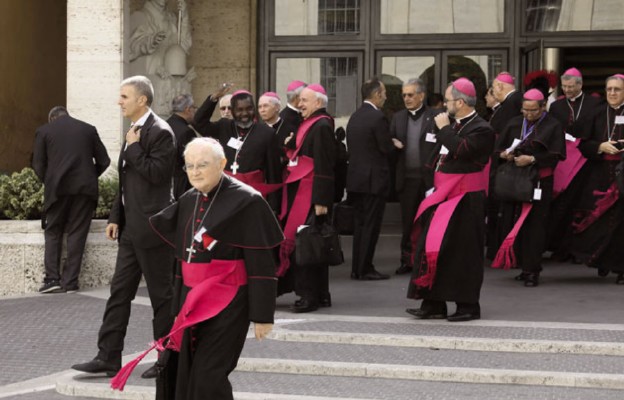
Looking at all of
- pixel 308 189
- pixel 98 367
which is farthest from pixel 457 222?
pixel 98 367

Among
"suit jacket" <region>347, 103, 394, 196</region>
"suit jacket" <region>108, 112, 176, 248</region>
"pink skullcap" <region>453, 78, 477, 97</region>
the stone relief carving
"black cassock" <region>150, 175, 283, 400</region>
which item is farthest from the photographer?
the stone relief carving

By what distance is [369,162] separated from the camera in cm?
1208

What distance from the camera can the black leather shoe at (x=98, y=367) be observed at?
7930 mm

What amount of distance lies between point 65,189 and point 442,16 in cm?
713

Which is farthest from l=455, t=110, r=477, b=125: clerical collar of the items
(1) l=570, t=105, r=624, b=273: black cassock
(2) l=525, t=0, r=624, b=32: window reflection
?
(2) l=525, t=0, r=624, b=32: window reflection

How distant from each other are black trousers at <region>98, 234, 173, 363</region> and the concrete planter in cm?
458

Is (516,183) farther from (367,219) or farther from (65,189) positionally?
(65,189)

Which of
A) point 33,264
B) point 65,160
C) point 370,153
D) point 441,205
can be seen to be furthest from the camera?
point 33,264

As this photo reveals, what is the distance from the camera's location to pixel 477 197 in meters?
9.84

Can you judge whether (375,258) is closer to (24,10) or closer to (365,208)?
(365,208)

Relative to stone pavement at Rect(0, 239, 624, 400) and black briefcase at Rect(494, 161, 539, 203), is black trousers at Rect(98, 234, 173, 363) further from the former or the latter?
black briefcase at Rect(494, 161, 539, 203)

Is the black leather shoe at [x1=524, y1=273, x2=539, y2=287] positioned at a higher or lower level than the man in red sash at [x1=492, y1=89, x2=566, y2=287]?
lower

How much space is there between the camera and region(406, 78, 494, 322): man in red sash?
970cm

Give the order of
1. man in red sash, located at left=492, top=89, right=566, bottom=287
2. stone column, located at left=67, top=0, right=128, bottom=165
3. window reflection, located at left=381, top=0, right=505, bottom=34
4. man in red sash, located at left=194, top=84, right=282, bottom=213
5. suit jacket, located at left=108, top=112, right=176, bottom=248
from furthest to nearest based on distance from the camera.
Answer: window reflection, located at left=381, top=0, right=505, bottom=34
stone column, located at left=67, top=0, right=128, bottom=165
man in red sash, located at left=492, top=89, right=566, bottom=287
man in red sash, located at left=194, top=84, right=282, bottom=213
suit jacket, located at left=108, top=112, right=176, bottom=248
